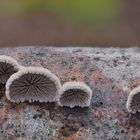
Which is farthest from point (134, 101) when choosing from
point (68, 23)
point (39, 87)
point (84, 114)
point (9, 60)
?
point (68, 23)

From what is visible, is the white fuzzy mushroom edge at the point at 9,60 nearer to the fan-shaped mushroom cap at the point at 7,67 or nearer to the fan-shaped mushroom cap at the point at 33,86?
the fan-shaped mushroom cap at the point at 7,67

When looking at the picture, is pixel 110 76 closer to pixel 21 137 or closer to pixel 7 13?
pixel 21 137

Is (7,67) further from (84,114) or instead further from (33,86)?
(84,114)

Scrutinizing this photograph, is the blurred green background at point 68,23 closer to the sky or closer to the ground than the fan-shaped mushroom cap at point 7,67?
closer to the sky

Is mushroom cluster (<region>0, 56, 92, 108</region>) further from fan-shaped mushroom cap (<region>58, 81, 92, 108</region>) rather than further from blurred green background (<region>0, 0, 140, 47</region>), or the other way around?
blurred green background (<region>0, 0, 140, 47</region>)

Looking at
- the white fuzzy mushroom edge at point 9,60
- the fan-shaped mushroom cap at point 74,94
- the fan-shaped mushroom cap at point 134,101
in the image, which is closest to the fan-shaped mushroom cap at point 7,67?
the white fuzzy mushroom edge at point 9,60

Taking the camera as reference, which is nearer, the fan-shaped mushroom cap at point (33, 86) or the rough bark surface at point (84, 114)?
the fan-shaped mushroom cap at point (33, 86)

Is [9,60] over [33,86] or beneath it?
over

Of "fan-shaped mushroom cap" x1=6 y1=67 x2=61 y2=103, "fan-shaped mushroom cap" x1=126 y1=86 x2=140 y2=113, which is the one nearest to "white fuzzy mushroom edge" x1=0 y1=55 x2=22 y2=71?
"fan-shaped mushroom cap" x1=6 y1=67 x2=61 y2=103
